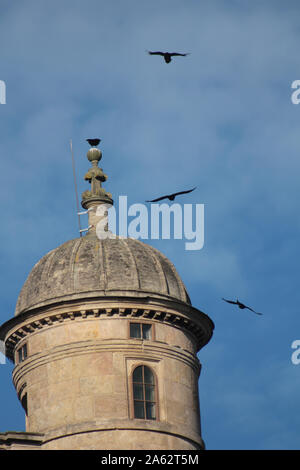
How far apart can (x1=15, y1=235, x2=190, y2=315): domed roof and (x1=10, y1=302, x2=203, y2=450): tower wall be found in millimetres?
616

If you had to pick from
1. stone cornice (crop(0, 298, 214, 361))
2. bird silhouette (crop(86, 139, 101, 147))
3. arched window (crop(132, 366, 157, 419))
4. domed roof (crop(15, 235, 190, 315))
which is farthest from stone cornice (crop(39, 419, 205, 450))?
bird silhouette (crop(86, 139, 101, 147))

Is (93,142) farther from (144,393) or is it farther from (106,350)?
(144,393)

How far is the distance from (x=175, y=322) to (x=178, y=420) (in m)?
4.08

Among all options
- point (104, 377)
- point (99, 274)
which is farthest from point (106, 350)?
point (99, 274)

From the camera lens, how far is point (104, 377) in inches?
2746

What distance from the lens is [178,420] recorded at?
7031 centimetres

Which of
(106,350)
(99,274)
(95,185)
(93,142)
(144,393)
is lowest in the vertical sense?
(144,393)


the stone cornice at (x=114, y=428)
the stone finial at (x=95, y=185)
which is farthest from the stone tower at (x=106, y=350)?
the stone finial at (x=95, y=185)

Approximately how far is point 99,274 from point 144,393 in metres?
5.06

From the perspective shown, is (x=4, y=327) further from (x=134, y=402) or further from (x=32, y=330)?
(x=134, y=402)

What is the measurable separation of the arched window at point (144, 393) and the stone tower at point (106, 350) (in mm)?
38

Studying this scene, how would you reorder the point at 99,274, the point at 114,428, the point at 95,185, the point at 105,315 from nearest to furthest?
the point at 114,428, the point at 105,315, the point at 99,274, the point at 95,185

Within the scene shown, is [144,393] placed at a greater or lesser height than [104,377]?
lesser

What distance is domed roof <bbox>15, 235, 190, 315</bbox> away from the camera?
71.2 m
